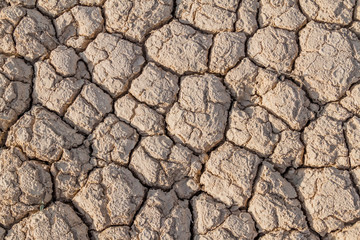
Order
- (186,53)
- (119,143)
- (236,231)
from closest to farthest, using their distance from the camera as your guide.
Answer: (236,231) < (119,143) < (186,53)

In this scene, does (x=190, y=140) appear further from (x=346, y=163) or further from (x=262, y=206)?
(x=346, y=163)

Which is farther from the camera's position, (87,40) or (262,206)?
(87,40)

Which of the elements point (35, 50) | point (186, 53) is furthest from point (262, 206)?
point (35, 50)

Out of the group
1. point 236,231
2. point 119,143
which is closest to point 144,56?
point 119,143

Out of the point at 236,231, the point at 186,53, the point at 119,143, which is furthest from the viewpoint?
the point at 186,53

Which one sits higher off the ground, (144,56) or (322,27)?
(322,27)

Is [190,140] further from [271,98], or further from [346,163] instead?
[346,163]

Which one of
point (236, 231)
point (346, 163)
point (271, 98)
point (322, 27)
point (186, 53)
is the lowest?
point (236, 231)
